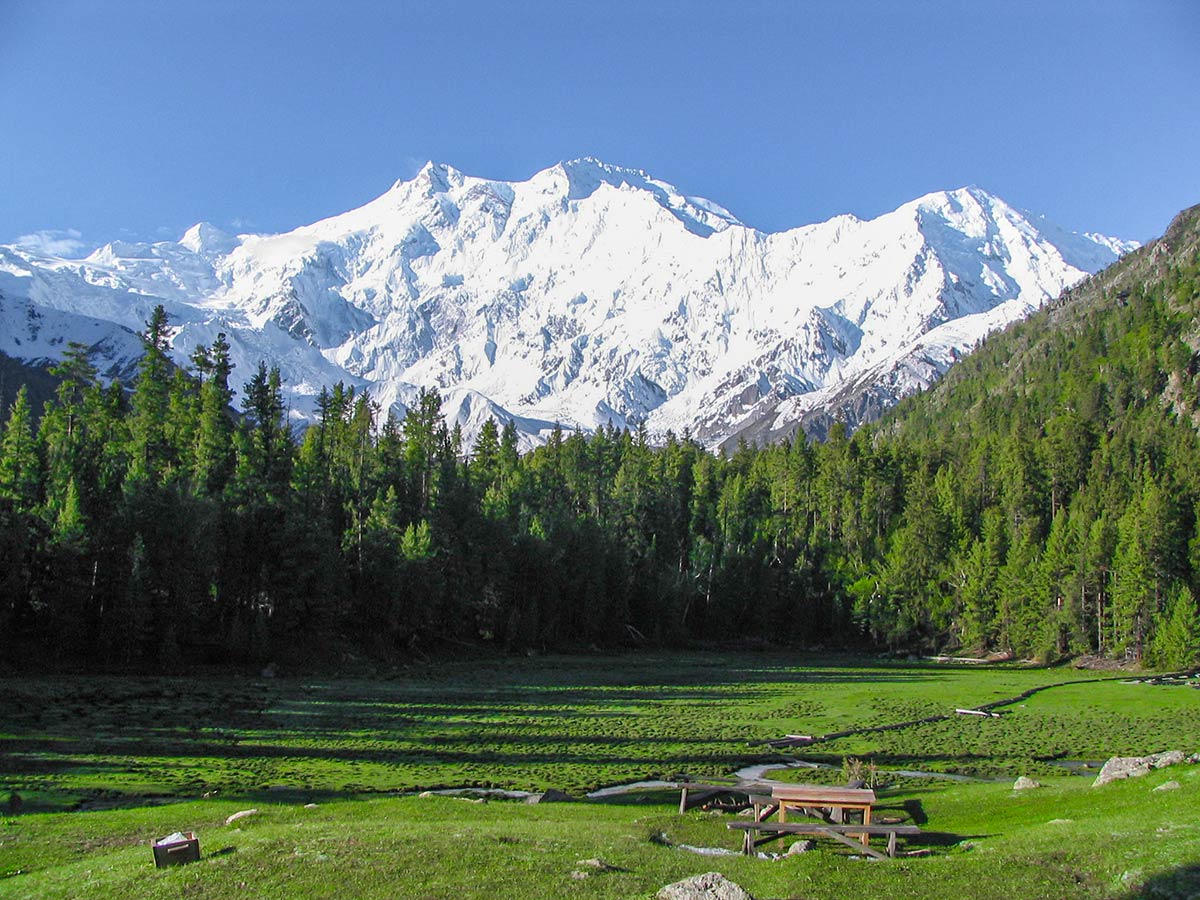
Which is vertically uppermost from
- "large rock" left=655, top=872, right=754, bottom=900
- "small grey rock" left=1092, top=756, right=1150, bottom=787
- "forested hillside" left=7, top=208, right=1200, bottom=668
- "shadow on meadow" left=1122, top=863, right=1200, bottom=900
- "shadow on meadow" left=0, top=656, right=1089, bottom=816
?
"forested hillside" left=7, top=208, right=1200, bottom=668

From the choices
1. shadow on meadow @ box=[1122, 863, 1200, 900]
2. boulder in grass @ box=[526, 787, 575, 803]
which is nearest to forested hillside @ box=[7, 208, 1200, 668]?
boulder in grass @ box=[526, 787, 575, 803]

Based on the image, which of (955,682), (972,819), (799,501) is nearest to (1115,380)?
(799,501)

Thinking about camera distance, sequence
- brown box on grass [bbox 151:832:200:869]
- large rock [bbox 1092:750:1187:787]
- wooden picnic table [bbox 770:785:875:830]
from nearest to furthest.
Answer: brown box on grass [bbox 151:832:200:869], wooden picnic table [bbox 770:785:875:830], large rock [bbox 1092:750:1187:787]

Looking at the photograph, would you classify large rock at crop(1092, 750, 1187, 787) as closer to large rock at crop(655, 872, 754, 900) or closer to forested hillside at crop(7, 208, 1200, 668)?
large rock at crop(655, 872, 754, 900)

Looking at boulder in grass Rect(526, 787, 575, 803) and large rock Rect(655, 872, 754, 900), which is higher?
large rock Rect(655, 872, 754, 900)

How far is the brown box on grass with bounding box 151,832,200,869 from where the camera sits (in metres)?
20.4

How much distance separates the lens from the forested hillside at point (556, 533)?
77.0 meters

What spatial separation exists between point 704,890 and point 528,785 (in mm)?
19510

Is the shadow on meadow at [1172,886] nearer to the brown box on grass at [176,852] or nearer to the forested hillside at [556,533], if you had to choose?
the brown box on grass at [176,852]

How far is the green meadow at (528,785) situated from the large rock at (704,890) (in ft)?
2.70

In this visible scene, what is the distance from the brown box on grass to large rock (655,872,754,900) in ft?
36.4

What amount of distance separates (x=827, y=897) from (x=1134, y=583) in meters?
109

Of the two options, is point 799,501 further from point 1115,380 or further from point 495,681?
point 495,681

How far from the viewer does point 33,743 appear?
39188 millimetres
